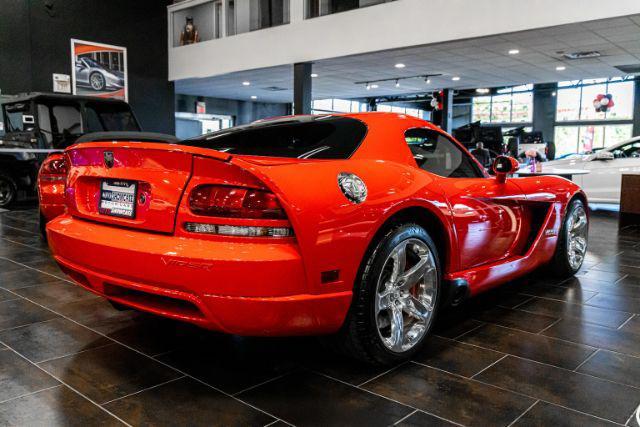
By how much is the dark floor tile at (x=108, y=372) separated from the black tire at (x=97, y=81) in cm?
1231

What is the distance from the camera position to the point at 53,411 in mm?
1878

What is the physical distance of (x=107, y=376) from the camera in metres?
2.19

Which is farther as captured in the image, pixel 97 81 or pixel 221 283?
pixel 97 81

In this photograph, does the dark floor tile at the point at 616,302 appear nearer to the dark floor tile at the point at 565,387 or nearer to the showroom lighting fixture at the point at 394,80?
the dark floor tile at the point at 565,387

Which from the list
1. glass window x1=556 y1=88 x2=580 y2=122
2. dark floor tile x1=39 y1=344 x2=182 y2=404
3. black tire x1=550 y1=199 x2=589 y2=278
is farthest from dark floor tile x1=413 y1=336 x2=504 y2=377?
glass window x1=556 y1=88 x2=580 y2=122

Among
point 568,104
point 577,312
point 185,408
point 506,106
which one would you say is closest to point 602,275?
point 577,312

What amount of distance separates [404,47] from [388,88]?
8456mm

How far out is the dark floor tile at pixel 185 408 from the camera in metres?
1.82

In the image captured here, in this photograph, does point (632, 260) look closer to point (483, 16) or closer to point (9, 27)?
point (483, 16)

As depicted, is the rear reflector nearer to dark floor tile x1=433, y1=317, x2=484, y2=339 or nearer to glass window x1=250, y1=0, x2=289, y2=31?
dark floor tile x1=433, y1=317, x2=484, y2=339

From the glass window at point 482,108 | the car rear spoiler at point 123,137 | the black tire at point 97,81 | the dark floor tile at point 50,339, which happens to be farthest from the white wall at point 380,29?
the glass window at point 482,108

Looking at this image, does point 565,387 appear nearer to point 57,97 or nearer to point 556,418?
point 556,418

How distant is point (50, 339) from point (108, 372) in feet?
2.03

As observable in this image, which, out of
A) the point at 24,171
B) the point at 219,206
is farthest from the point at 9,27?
the point at 219,206
